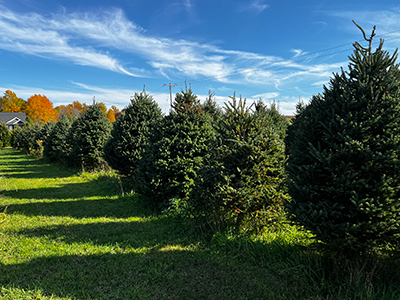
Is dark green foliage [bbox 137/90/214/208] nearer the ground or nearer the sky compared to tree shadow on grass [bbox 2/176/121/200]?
nearer the sky

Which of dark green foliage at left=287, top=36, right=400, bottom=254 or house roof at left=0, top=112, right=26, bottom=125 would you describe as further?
house roof at left=0, top=112, right=26, bottom=125

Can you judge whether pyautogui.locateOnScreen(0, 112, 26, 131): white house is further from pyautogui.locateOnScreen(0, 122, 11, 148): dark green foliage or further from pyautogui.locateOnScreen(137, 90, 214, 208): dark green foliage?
pyautogui.locateOnScreen(137, 90, 214, 208): dark green foliage

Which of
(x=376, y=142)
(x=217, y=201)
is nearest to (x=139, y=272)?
(x=217, y=201)

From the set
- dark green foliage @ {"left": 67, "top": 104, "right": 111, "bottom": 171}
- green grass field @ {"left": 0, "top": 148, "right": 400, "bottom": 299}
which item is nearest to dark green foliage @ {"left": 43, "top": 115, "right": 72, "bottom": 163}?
dark green foliage @ {"left": 67, "top": 104, "right": 111, "bottom": 171}

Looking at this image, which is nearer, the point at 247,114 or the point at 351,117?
the point at 351,117

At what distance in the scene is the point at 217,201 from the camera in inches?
196

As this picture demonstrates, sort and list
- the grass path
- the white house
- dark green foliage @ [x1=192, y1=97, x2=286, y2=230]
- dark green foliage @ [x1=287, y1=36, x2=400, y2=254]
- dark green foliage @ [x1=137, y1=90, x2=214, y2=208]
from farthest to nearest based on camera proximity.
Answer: the white house
dark green foliage @ [x1=137, y1=90, x2=214, y2=208]
dark green foliage @ [x1=192, y1=97, x2=286, y2=230]
the grass path
dark green foliage @ [x1=287, y1=36, x2=400, y2=254]

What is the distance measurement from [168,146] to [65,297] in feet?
13.4

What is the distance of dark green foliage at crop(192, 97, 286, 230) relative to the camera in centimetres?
489

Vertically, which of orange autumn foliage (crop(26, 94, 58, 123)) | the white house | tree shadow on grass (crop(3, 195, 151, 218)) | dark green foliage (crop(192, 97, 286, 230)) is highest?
orange autumn foliage (crop(26, 94, 58, 123))

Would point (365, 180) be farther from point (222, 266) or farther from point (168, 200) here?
point (168, 200)

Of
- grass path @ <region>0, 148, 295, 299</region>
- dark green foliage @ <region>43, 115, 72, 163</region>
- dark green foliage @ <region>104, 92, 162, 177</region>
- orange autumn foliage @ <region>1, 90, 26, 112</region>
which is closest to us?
grass path @ <region>0, 148, 295, 299</region>

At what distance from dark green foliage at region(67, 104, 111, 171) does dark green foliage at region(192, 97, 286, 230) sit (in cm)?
978

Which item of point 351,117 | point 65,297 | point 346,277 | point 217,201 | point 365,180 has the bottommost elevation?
point 65,297
